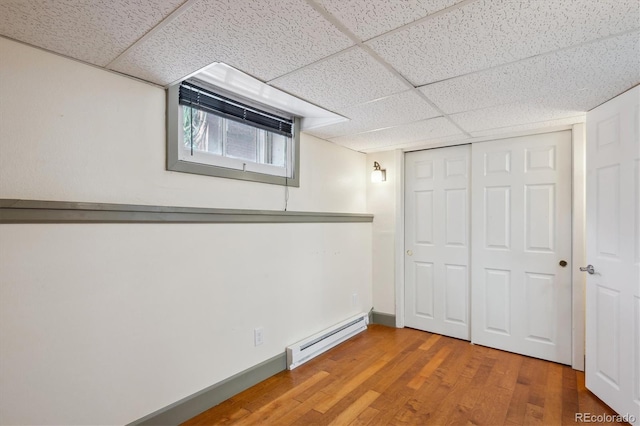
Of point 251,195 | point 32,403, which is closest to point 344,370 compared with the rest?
point 251,195

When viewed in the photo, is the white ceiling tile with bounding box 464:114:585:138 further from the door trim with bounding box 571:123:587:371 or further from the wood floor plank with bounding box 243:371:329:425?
the wood floor plank with bounding box 243:371:329:425

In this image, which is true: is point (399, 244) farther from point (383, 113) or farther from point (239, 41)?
point (239, 41)

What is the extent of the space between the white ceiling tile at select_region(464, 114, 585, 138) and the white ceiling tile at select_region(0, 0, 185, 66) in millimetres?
2780

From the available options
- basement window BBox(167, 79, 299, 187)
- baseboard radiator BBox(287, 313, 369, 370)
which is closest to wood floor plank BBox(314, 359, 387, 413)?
baseboard radiator BBox(287, 313, 369, 370)

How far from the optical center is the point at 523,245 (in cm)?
294

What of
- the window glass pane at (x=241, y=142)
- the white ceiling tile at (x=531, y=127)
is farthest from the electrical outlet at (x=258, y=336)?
the white ceiling tile at (x=531, y=127)

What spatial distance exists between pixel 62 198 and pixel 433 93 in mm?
2226

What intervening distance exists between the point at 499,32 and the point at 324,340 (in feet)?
8.74

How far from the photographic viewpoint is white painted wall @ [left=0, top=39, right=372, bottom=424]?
54.5 inches

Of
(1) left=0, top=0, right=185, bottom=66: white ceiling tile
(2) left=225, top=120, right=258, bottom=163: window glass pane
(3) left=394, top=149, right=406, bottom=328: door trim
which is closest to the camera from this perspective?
(1) left=0, top=0, right=185, bottom=66: white ceiling tile

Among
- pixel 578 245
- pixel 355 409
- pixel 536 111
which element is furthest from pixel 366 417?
pixel 536 111

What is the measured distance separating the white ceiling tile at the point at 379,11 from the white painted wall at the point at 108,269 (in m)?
1.26

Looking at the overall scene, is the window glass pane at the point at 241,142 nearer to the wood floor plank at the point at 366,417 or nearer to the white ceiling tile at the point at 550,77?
the white ceiling tile at the point at 550,77

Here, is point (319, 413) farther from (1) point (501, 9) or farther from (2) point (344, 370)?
(1) point (501, 9)
